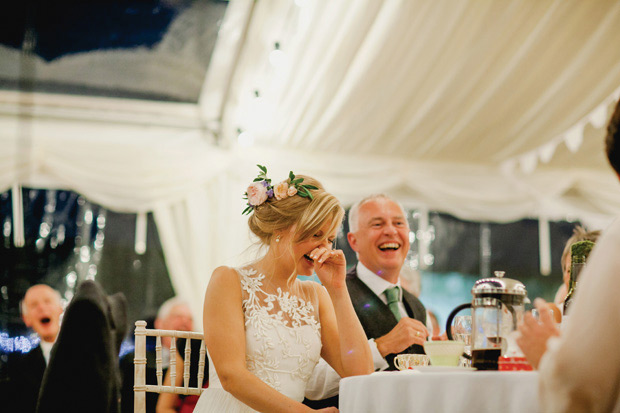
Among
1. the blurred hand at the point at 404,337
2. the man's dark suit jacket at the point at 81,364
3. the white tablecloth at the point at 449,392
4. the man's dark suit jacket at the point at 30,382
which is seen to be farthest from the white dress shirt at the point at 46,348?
the white tablecloth at the point at 449,392

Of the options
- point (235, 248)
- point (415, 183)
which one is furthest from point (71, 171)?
point (415, 183)

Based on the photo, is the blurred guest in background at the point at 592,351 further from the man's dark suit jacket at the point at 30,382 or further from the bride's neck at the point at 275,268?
the man's dark suit jacket at the point at 30,382

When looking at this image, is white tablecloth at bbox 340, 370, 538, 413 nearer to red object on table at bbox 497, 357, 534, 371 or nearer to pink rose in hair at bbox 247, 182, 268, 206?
red object on table at bbox 497, 357, 534, 371

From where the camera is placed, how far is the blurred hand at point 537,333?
1441mm

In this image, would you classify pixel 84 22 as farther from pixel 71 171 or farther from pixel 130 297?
pixel 130 297

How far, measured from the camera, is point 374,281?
3.30 m

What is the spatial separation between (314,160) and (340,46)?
2.19 metres

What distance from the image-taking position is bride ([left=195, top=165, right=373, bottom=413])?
87.2 inches

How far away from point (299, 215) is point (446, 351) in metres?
0.89

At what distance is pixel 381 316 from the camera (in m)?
3.16

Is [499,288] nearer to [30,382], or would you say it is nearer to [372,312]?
[372,312]

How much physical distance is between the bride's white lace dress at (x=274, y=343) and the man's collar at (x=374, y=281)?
0.80m

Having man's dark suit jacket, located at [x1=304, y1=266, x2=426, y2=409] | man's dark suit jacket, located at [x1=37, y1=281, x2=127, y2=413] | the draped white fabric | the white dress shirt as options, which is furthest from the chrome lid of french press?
the white dress shirt

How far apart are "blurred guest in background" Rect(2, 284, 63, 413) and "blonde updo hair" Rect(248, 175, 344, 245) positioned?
8.06ft
